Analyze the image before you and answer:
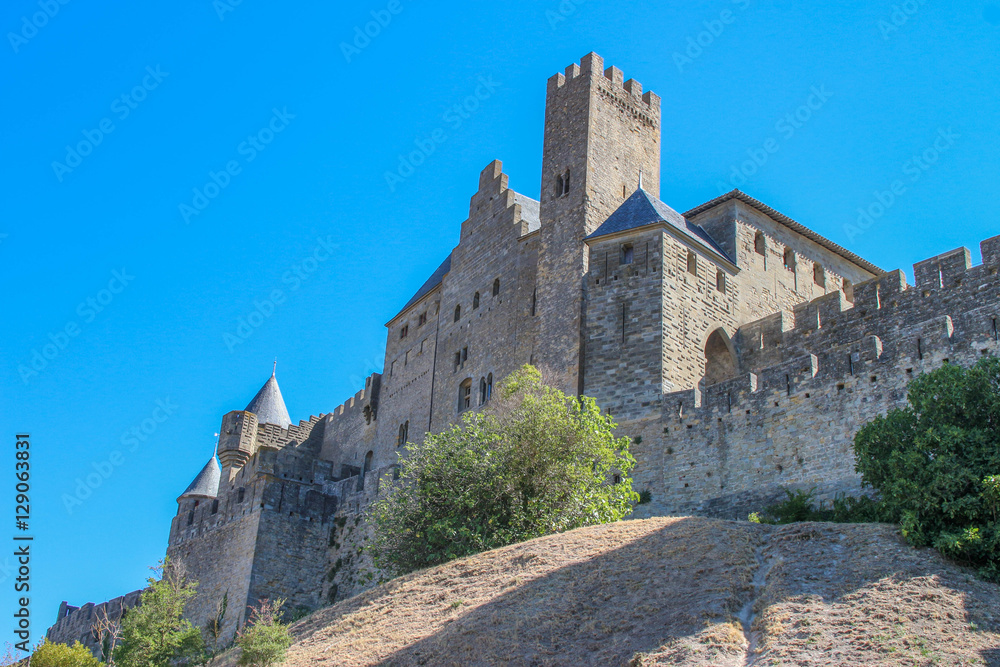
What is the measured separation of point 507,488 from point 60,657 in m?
13.7

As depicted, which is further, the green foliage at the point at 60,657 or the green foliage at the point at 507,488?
the green foliage at the point at 60,657

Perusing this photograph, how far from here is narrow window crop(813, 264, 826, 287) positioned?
36.6 meters

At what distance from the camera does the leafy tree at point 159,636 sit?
78.8 feet

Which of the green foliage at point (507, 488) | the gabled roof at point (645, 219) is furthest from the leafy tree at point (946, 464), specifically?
the gabled roof at point (645, 219)

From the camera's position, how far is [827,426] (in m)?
24.1

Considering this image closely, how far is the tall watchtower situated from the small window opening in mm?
1406

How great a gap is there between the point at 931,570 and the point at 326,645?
9.61 m

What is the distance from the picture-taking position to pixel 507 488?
2320cm

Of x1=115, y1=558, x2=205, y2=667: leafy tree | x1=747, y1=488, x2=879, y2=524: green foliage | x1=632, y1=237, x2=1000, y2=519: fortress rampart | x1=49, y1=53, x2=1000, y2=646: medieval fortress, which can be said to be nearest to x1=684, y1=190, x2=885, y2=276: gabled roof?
x1=49, y1=53, x2=1000, y2=646: medieval fortress

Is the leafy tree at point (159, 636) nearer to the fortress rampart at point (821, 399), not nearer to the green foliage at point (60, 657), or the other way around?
the green foliage at point (60, 657)

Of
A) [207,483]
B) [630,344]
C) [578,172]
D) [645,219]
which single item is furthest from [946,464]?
[207,483]

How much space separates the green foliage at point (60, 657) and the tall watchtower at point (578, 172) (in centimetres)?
1438

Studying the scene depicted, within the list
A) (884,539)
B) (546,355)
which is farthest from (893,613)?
(546,355)

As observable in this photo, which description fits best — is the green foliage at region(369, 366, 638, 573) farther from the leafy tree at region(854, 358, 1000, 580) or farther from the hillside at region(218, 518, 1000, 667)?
the leafy tree at region(854, 358, 1000, 580)
